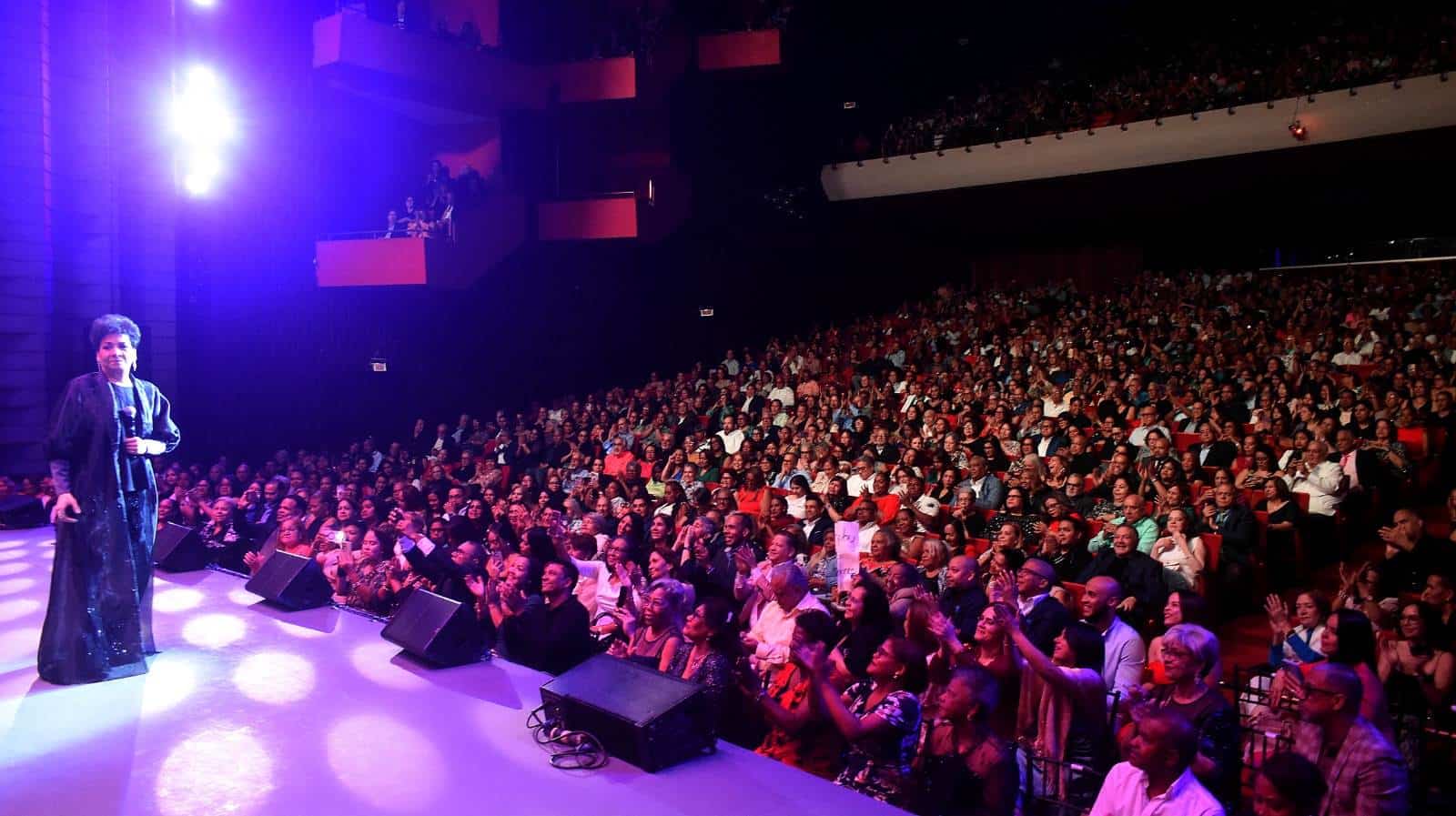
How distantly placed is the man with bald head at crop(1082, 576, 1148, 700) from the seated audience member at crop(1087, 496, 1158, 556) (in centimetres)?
134

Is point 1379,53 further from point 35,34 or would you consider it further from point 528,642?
point 35,34

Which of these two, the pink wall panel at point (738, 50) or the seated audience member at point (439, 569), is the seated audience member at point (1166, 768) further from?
the pink wall panel at point (738, 50)

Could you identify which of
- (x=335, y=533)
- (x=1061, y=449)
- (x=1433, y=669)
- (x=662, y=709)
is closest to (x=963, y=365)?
(x=1061, y=449)

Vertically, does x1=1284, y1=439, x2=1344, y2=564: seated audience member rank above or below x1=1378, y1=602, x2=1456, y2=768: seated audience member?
above

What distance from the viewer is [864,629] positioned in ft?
13.5

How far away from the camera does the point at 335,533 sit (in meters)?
6.71

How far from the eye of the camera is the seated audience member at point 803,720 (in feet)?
11.8

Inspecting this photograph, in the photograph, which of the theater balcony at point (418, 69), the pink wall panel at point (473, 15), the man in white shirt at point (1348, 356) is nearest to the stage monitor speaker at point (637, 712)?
the man in white shirt at point (1348, 356)

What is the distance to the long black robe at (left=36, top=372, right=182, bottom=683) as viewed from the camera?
4.05 metres

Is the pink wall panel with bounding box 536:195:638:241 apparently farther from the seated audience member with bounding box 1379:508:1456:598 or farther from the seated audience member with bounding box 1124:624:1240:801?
the seated audience member with bounding box 1124:624:1240:801

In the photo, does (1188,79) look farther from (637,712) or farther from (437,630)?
(637,712)

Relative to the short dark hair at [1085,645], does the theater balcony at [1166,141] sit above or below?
above

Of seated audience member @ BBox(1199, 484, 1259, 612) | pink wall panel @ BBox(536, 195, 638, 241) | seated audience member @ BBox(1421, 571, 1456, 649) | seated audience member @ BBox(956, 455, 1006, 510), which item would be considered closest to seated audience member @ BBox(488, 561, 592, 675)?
seated audience member @ BBox(956, 455, 1006, 510)

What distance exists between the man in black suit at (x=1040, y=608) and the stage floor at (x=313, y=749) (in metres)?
1.22
